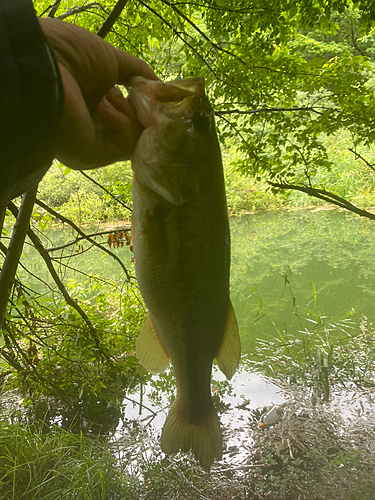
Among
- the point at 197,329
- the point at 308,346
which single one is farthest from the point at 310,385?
the point at 197,329

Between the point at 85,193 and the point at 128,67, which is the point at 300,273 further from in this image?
the point at 85,193

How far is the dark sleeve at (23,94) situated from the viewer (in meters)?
0.66

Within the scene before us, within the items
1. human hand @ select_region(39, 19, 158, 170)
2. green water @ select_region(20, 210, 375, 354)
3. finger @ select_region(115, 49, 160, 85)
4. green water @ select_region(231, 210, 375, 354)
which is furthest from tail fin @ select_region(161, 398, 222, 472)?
green water @ select_region(231, 210, 375, 354)

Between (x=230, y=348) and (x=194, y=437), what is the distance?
425 millimetres

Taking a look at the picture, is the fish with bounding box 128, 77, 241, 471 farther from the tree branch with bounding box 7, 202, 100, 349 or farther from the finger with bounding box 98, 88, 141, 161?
the tree branch with bounding box 7, 202, 100, 349

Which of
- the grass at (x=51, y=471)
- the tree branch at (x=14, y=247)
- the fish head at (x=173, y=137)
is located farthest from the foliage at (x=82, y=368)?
the fish head at (x=173, y=137)

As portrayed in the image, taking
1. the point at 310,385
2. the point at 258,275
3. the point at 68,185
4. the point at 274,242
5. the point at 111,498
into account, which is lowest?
the point at 111,498

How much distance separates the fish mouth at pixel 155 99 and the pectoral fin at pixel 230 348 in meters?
0.68

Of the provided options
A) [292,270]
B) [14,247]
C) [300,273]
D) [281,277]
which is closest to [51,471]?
[14,247]

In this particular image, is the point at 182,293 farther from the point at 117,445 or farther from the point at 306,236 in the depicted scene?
the point at 306,236

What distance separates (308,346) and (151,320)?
427 cm

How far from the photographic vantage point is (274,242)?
10930 millimetres

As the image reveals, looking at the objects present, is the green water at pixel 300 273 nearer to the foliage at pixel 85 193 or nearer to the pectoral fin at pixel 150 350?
the pectoral fin at pixel 150 350

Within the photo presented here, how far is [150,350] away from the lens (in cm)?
135
